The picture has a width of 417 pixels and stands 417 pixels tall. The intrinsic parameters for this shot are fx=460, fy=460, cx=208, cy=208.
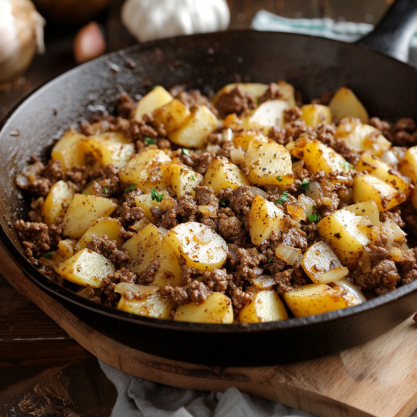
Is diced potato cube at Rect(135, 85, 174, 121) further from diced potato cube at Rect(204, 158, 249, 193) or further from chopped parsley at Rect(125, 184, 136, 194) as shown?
diced potato cube at Rect(204, 158, 249, 193)

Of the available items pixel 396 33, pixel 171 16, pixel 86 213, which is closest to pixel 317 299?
pixel 86 213

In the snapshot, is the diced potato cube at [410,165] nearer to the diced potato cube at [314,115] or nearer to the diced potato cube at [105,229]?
the diced potato cube at [314,115]

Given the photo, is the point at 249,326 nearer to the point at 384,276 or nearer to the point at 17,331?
the point at 384,276

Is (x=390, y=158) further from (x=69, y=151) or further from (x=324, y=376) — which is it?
(x=69, y=151)

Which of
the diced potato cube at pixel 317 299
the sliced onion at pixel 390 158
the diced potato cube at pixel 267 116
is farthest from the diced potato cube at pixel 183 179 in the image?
the sliced onion at pixel 390 158

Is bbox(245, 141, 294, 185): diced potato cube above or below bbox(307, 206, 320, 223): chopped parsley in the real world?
above

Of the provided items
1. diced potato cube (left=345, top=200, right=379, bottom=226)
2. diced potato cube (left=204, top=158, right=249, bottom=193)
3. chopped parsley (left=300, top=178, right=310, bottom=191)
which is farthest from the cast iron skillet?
diced potato cube (left=204, top=158, right=249, bottom=193)

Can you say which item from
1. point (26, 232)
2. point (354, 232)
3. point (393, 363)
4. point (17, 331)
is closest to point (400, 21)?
point (354, 232)
